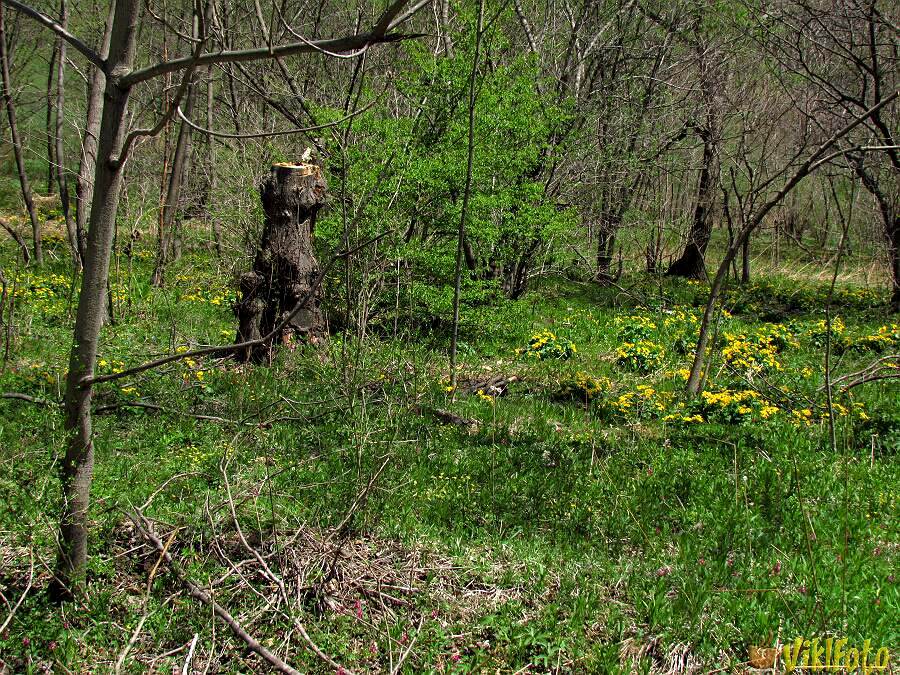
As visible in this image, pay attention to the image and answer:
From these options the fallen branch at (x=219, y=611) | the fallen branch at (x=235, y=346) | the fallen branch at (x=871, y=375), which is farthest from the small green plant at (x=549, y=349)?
the fallen branch at (x=235, y=346)

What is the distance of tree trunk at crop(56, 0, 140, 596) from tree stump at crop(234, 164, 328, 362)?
5219 millimetres

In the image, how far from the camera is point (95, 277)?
2527mm

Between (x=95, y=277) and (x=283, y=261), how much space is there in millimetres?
5680

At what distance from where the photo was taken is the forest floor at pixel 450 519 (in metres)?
3.24

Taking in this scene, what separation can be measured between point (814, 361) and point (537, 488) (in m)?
6.00

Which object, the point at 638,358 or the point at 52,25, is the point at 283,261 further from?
the point at 52,25

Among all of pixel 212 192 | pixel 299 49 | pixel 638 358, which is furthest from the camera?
pixel 212 192

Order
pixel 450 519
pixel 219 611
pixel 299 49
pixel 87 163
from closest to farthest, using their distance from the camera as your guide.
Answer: pixel 299 49 < pixel 219 611 < pixel 450 519 < pixel 87 163

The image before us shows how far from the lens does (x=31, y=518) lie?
11.9 ft

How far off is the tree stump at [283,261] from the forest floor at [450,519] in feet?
2.05

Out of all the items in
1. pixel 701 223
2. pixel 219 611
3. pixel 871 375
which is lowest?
pixel 219 611

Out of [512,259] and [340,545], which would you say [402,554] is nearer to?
[340,545]

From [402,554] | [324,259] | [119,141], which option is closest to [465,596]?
[402,554]

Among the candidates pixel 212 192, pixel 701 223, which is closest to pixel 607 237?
pixel 701 223
